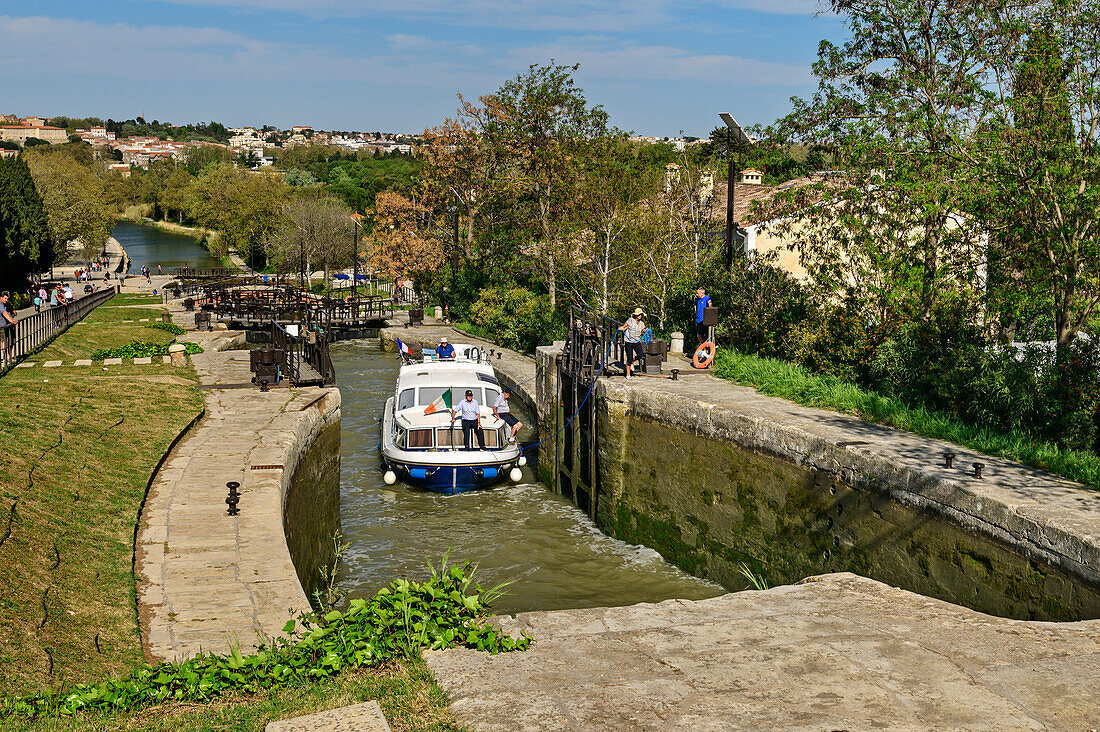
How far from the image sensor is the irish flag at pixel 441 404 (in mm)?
18438

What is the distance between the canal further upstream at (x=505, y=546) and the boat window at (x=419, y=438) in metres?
0.94

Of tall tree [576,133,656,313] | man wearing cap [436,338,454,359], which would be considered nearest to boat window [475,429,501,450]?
man wearing cap [436,338,454,359]

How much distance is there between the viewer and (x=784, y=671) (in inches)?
247

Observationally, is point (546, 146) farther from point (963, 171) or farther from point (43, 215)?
point (43, 215)

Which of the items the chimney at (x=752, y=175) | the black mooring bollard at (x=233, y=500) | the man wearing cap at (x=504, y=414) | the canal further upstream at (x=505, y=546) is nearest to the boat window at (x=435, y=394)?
the man wearing cap at (x=504, y=414)

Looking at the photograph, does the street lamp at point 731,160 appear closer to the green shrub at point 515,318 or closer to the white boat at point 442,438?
the white boat at point 442,438

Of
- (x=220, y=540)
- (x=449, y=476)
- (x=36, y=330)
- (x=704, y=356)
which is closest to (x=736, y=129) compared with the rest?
(x=704, y=356)

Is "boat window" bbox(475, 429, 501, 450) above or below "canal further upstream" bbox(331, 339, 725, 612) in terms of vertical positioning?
above

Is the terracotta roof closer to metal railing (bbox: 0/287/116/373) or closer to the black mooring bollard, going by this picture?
the black mooring bollard

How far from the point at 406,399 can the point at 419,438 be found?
127cm

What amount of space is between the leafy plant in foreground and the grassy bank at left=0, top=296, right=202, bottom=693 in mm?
1138

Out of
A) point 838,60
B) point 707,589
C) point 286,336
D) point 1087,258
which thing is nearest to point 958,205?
point 1087,258

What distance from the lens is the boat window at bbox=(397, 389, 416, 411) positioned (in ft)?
62.4

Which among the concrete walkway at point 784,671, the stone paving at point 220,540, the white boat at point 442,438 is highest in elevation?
the concrete walkway at point 784,671
